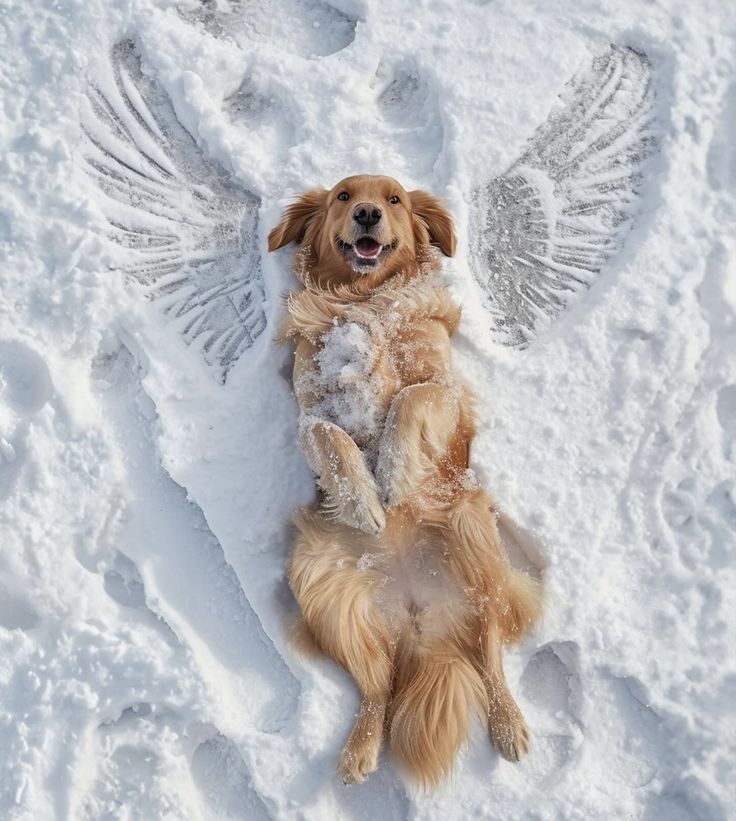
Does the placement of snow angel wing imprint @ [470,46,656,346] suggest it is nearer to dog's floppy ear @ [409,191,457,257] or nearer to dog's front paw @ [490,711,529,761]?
dog's floppy ear @ [409,191,457,257]

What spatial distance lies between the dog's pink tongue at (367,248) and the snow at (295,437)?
526 millimetres

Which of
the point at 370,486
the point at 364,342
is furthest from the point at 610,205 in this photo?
the point at 370,486

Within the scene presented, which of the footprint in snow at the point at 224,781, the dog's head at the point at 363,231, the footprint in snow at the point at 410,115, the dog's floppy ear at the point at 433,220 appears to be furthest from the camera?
the footprint in snow at the point at 410,115

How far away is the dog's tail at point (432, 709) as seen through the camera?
10.3 feet

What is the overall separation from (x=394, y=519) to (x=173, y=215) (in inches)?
68.0

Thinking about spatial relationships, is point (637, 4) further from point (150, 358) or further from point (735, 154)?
point (150, 358)

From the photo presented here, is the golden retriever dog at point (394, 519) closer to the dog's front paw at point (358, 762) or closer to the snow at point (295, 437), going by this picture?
the dog's front paw at point (358, 762)

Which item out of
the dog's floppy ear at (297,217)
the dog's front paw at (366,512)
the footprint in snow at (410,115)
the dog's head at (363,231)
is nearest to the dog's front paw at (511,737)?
the dog's front paw at (366,512)

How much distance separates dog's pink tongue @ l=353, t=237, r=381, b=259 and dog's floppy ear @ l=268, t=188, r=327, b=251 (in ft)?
1.02

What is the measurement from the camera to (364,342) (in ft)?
11.3

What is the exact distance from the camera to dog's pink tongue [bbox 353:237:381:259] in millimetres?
3549

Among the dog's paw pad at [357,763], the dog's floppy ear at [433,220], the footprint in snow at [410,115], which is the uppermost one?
the footprint in snow at [410,115]

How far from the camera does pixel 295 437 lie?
3.74 metres

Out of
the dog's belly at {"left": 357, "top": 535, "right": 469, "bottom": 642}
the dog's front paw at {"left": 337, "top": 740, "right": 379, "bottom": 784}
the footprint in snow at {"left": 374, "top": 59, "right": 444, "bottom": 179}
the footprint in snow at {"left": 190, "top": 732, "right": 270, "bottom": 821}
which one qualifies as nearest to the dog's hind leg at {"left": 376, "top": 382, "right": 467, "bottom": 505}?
the dog's belly at {"left": 357, "top": 535, "right": 469, "bottom": 642}
